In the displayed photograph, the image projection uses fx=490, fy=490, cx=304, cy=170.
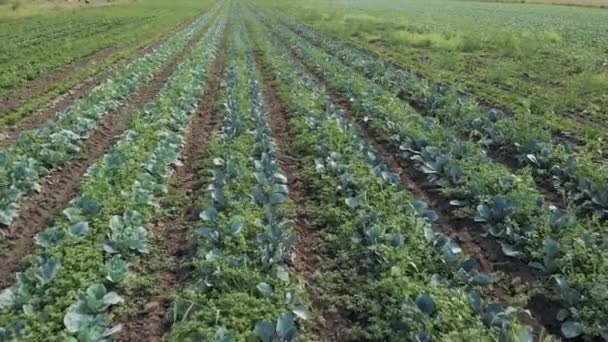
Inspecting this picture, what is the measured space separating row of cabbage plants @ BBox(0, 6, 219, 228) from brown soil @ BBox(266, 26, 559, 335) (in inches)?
210

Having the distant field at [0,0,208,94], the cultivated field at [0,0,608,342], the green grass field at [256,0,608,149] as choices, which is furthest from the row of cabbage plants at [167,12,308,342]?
the distant field at [0,0,208,94]

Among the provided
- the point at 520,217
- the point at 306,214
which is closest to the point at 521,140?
the point at 520,217

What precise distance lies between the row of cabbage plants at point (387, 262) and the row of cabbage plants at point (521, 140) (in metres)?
2.18

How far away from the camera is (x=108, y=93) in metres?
12.0

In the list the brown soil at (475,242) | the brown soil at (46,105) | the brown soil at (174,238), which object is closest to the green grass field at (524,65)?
the brown soil at (475,242)

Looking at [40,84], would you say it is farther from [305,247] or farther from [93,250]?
[305,247]

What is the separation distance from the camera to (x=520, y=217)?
18.6 ft

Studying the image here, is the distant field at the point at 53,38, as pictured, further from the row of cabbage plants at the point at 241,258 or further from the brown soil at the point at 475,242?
the brown soil at the point at 475,242

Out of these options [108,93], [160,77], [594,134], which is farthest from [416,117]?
[160,77]

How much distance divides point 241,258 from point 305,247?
1.09 metres

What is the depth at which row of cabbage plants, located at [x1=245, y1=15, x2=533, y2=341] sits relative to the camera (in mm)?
4012

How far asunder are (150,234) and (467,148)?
493 cm

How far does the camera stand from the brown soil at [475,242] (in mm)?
4570

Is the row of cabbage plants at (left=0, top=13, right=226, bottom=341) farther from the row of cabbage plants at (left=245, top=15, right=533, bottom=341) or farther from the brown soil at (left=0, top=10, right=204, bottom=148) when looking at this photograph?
the brown soil at (left=0, top=10, right=204, bottom=148)
